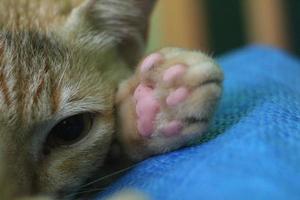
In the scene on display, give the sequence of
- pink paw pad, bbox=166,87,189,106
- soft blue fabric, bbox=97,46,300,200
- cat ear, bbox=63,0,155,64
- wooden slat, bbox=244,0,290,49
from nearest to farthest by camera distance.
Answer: soft blue fabric, bbox=97,46,300,200 → pink paw pad, bbox=166,87,189,106 → cat ear, bbox=63,0,155,64 → wooden slat, bbox=244,0,290,49

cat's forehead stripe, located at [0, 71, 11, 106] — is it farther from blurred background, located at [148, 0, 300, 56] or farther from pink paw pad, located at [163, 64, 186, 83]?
blurred background, located at [148, 0, 300, 56]

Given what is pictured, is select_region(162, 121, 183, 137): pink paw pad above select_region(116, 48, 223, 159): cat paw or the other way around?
the other way around

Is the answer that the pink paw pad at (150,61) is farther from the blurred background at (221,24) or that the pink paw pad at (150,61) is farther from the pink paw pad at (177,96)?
the blurred background at (221,24)

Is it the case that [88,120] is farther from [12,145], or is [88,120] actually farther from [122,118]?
[12,145]

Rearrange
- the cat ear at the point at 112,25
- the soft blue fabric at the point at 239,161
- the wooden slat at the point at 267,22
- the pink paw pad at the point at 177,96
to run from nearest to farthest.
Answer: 1. the soft blue fabric at the point at 239,161
2. the pink paw pad at the point at 177,96
3. the cat ear at the point at 112,25
4. the wooden slat at the point at 267,22

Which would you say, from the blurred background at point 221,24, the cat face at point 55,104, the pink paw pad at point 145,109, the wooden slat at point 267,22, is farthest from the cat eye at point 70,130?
the wooden slat at point 267,22

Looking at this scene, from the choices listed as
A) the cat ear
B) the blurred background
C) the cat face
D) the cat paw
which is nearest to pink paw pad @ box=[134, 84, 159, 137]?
the cat paw

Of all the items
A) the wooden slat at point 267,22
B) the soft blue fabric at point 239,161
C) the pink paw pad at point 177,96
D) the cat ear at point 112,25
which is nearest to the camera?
the soft blue fabric at point 239,161

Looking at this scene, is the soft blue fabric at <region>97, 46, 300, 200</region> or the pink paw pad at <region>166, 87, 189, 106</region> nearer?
the soft blue fabric at <region>97, 46, 300, 200</region>
